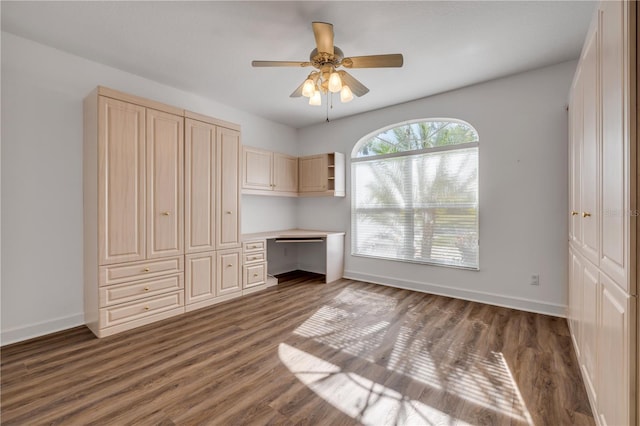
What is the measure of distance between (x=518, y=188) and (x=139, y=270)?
14.4 feet

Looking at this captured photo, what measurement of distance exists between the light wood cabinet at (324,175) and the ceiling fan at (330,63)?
2.15m

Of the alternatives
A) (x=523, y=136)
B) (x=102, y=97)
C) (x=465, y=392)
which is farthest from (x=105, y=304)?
(x=523, y=136)

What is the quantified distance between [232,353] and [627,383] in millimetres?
2371

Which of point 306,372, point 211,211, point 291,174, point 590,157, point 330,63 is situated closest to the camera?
point 590,157

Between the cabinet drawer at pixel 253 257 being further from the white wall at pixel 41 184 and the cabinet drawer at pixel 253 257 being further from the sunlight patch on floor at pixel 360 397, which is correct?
the sunlight patch on floor at pixel 360 397

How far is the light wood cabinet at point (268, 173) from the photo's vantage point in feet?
14.3

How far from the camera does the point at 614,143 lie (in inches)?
48.8

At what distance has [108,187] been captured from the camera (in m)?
2.70

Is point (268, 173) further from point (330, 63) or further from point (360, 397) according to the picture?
point (360, 397)

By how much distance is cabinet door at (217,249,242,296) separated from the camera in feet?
11.9

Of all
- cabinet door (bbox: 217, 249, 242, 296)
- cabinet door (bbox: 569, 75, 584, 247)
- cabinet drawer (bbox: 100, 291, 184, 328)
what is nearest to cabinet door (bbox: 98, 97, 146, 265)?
cabinet drawer (bbox: 100, 291, 184, 328)

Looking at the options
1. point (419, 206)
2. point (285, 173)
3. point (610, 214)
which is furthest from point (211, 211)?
point (610, 214)

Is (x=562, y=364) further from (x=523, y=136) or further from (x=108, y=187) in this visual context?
(x=108, y=187)

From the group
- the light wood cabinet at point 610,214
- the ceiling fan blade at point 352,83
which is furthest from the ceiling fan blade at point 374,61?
the light wood cabinet at point 610,214
